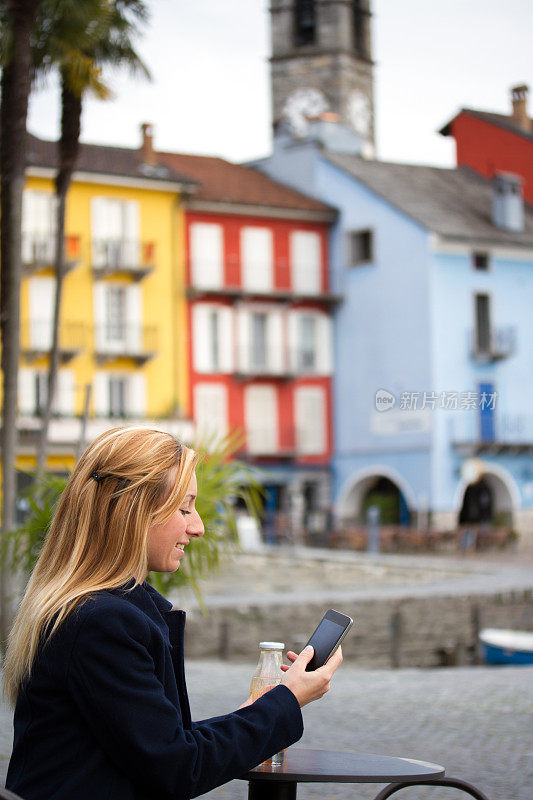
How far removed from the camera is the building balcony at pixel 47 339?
3719 centimetres

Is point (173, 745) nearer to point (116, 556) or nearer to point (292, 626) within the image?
point (116, 556)

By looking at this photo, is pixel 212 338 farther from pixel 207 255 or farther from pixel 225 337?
pixel 207 255

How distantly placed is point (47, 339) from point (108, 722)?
36.0m

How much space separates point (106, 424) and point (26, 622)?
36.3 meters

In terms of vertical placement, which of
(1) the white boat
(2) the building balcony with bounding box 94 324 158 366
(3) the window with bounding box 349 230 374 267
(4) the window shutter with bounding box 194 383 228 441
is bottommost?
(1) the white boat

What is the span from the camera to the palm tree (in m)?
16.1

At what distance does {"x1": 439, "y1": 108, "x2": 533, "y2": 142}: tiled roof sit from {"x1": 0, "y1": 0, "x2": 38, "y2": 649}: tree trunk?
108 ft

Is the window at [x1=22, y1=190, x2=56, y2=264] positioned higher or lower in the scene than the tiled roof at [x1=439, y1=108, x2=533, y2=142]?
lower

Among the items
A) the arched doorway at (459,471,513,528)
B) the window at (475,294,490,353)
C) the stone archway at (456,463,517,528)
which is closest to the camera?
the window at (475,294,490,353)

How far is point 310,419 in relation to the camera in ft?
140

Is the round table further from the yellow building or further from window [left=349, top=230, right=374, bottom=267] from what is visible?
window [left=349, top=230, right=374, bottom=267]

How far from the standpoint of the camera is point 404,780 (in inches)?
108

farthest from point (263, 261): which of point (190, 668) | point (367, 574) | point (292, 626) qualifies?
point (190, 668)

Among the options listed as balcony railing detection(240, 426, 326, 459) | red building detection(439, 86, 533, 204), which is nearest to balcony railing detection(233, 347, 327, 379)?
balcony railing detection(240, 426, 326, 459)
